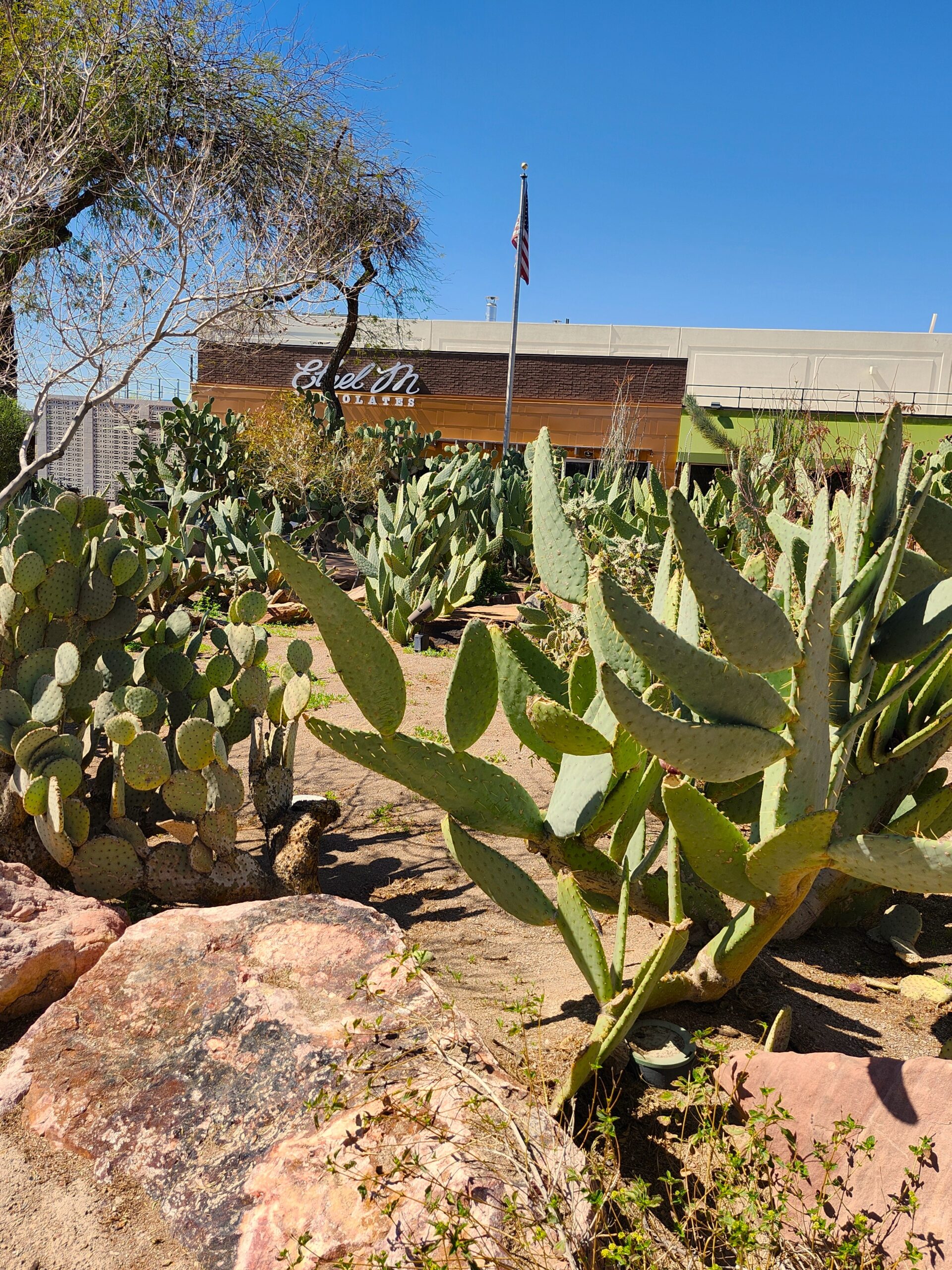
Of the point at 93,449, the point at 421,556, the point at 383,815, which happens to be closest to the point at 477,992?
the point at 383,815

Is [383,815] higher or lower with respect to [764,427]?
lower

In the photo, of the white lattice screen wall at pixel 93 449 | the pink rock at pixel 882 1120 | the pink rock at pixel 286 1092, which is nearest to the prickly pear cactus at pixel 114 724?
the pink rock at pixel 286 1092

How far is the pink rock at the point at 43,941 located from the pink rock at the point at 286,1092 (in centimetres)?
17

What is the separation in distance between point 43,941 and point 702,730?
1.88 m

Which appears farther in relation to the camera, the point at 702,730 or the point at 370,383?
the point at 370,383

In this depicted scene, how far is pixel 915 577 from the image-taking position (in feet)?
7.22

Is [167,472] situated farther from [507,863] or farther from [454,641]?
[507,863]

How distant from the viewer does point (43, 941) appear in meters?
2.43

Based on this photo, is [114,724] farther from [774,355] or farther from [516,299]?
[774,355]

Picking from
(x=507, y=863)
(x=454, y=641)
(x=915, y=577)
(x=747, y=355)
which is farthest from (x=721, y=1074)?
(x=747, y=355)

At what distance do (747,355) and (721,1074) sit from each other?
24613mm

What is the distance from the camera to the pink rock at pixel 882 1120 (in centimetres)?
162

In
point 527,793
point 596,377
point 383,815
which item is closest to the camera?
point 527,793

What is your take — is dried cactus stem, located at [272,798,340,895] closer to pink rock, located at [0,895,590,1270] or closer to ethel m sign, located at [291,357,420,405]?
pink rock, located at [0,895,590,1270]
